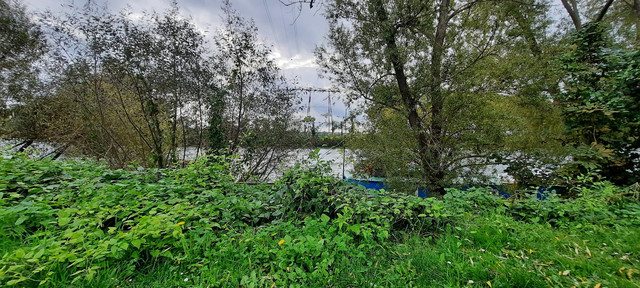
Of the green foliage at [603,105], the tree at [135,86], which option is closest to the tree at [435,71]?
the green foliage at [603,105]

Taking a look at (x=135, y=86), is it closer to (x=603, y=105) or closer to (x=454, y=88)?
(x=454, y=88)

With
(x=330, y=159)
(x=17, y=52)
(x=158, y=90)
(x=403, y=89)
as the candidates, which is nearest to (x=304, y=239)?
(x=330, y=159)

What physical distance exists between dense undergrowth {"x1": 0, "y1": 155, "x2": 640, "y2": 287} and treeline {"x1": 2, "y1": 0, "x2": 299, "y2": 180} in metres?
1.90

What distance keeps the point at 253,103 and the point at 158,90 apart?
1.78 metres

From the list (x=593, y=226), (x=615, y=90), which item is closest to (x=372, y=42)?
(x=615, y=90)

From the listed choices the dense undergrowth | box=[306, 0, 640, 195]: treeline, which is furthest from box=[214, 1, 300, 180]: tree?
the dense undergrowth

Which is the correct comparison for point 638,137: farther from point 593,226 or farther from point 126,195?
point 126,195

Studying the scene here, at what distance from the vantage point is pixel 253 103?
15.1 ft

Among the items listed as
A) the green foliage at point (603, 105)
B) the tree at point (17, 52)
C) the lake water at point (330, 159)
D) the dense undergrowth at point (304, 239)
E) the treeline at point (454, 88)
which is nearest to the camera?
the dense undergrowth at point (304, 239)

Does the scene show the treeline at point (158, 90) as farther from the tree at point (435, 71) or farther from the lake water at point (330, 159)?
the tree at point (435, 71)

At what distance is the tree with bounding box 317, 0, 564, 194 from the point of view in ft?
10.8

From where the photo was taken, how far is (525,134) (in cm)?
340

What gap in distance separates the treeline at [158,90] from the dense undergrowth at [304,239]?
190 centimetres

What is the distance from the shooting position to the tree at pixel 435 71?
3301 mm
